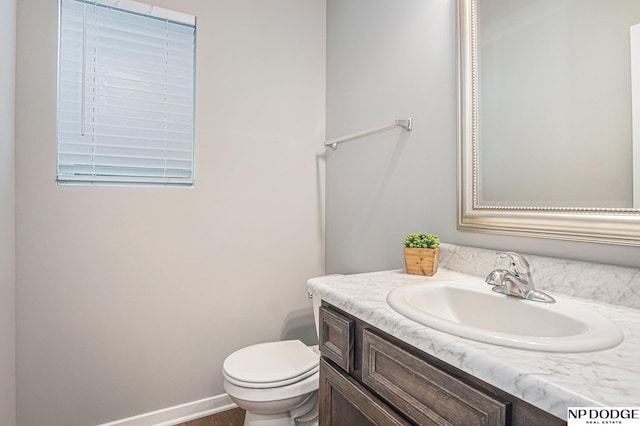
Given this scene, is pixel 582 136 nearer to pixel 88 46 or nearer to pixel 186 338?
pixel 186 338

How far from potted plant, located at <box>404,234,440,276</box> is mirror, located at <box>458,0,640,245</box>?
16 cm

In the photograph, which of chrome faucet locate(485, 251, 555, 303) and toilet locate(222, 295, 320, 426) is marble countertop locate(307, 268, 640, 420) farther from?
toilet locate(222, 295, 320, 426)

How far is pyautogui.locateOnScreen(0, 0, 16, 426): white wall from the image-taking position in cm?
120

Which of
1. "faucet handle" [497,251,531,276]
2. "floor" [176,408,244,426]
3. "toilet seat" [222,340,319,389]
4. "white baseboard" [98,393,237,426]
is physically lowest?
"floor" [176,408,244,426]

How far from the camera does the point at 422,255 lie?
1.17 meters

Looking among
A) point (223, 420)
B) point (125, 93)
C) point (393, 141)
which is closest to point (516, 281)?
point (393, 141)

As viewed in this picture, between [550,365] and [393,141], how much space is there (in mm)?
1188

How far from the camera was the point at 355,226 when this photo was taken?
185 cm

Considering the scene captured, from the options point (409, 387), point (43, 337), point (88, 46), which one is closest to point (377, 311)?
point (409, 387)

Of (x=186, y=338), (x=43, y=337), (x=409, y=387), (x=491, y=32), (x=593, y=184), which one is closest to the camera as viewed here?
(x=409, y=387)

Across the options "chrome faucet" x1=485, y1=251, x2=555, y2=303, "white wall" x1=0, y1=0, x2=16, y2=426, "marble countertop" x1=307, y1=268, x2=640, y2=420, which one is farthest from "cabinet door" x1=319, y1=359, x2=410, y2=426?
"white wall" x1=0, y1=0, x2=16, y2=426

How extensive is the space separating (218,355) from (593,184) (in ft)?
6.01

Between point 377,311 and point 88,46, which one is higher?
point 88,46

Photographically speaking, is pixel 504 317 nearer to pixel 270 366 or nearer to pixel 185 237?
pixel 270 366
